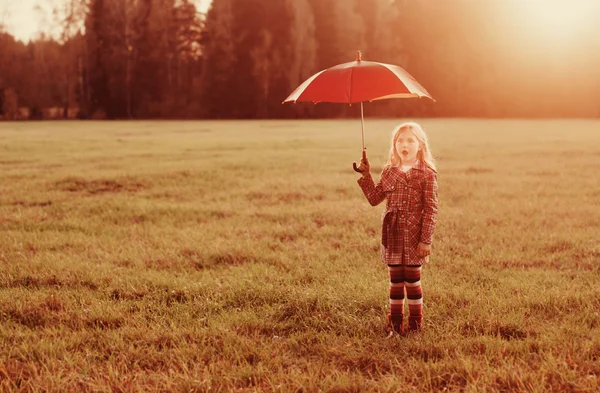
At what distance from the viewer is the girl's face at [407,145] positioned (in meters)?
4.30

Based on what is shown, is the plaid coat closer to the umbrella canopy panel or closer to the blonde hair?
the blonde hair

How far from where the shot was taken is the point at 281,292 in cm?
536

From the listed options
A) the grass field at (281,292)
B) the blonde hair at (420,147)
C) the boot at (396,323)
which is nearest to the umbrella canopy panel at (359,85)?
the blonde hair at (420,147)

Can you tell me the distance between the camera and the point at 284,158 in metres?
18.2

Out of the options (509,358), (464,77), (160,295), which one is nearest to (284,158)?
(160,295)

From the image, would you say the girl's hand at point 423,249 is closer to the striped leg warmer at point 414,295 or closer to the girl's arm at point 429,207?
→ the girl's arm at point 429,207

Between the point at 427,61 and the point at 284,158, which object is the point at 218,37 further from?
the point at 284,158

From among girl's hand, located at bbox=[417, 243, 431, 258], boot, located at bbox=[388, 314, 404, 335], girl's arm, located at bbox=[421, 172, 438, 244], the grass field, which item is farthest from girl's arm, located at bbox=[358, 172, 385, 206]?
the grass field

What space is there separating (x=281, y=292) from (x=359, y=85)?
6.88 ft

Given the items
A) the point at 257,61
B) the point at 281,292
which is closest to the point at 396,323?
the point at 281,292

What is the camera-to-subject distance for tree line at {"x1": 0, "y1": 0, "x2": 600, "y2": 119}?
57.7m

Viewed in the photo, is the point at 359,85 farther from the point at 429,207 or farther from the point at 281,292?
the point at 281,292

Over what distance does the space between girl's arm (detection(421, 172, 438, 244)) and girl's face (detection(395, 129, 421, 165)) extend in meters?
0.21

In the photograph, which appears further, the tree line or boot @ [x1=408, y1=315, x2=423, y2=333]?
the tree line
